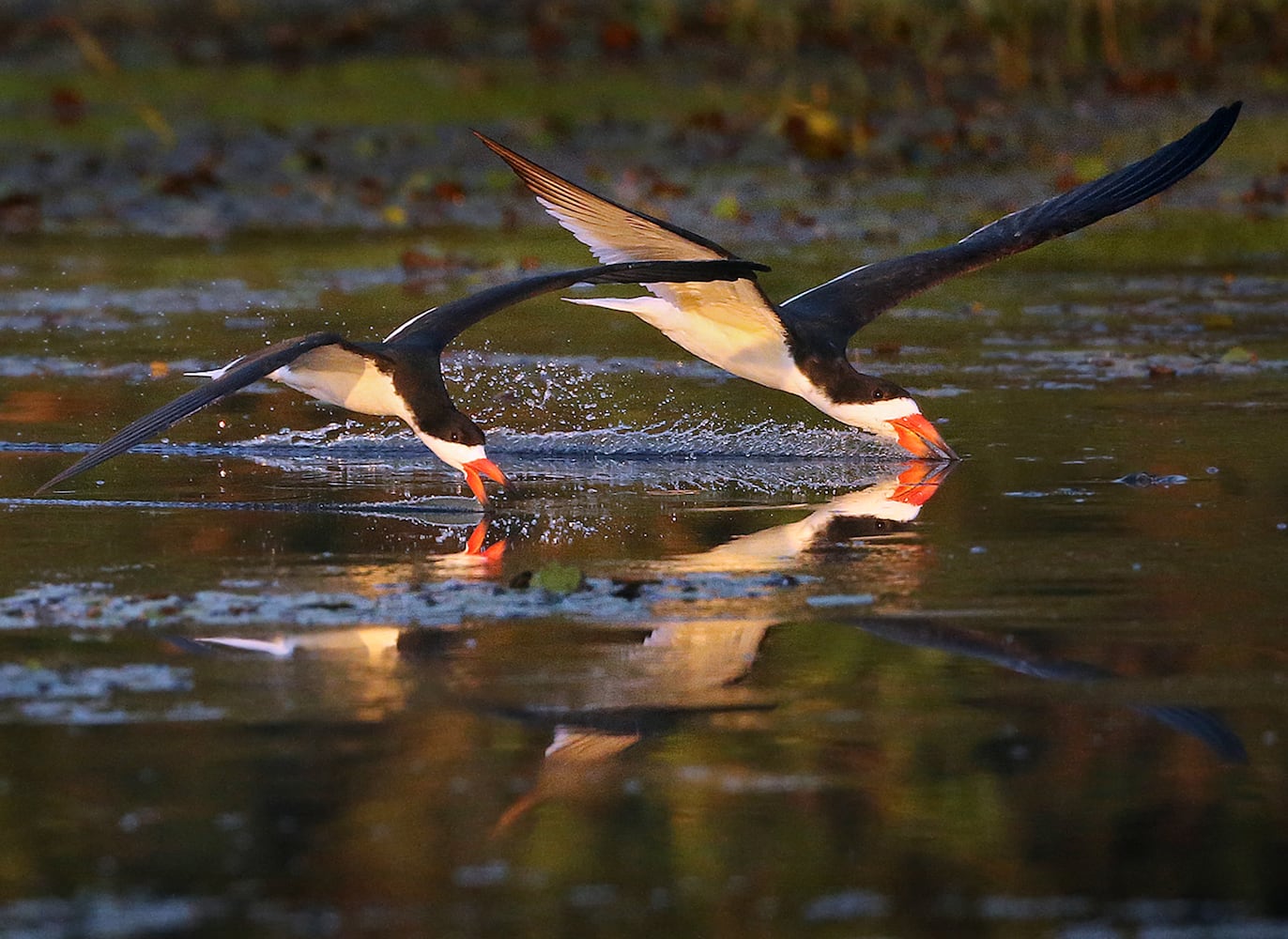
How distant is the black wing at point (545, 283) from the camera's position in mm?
8539

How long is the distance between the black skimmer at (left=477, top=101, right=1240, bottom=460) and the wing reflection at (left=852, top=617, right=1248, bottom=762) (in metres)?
2.64

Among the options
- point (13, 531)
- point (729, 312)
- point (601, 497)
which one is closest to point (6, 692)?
point (13, 531)

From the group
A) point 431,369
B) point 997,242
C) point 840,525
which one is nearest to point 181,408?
point 431,369

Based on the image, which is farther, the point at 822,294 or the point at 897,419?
the point at 822,294

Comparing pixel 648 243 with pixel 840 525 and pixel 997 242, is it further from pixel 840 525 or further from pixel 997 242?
pixel 997 242

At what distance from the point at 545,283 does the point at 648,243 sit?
111cm

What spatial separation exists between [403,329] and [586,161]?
498 inches

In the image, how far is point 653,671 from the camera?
6352mm

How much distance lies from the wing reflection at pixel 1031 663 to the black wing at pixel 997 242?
12.0 ft

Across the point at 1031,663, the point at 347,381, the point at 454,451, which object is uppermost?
the point at 347,381

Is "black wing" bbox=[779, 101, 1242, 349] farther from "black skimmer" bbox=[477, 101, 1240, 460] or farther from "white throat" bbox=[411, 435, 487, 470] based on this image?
"white throat" bbox=[411, 435, 487, 470]

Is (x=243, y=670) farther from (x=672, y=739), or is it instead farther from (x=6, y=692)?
(x=672, y=739)

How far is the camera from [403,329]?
9539 millimetres

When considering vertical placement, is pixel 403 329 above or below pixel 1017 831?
above
